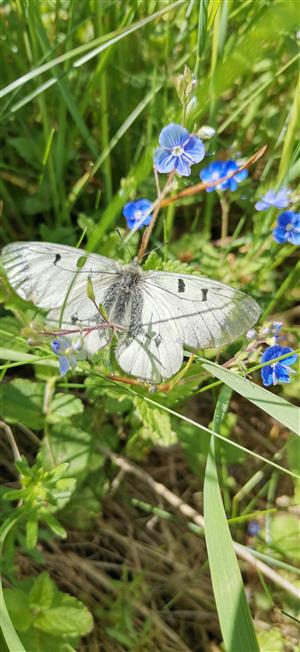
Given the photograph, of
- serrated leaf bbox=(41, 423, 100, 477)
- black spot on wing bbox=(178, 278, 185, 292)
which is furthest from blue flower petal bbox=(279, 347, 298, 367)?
serrated leaf bbox=(41, 423, 100, 477)

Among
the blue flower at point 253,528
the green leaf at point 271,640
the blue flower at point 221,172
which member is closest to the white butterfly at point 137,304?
the blue flower at point 221,172

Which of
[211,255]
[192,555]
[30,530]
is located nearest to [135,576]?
[192,555]

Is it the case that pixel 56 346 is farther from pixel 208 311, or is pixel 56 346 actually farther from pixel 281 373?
pixel 281 373

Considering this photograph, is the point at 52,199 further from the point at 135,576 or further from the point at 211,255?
the point at 135,576

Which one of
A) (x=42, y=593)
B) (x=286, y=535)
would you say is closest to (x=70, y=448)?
(x=42, y=593)

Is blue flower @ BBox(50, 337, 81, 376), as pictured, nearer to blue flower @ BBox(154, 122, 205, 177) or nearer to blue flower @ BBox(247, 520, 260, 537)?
blue flower @ BBox(154, 122, 205, 177)

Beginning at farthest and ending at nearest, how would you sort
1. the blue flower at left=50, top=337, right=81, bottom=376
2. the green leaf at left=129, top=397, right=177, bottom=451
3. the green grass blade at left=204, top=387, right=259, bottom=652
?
the green leaf at left=129, top=397, right=177, bottom=451, the blue flower at left=50, top=337, right=81, bottom=376, the green grass blade at left=204, top=387, right=259, bottom=652
